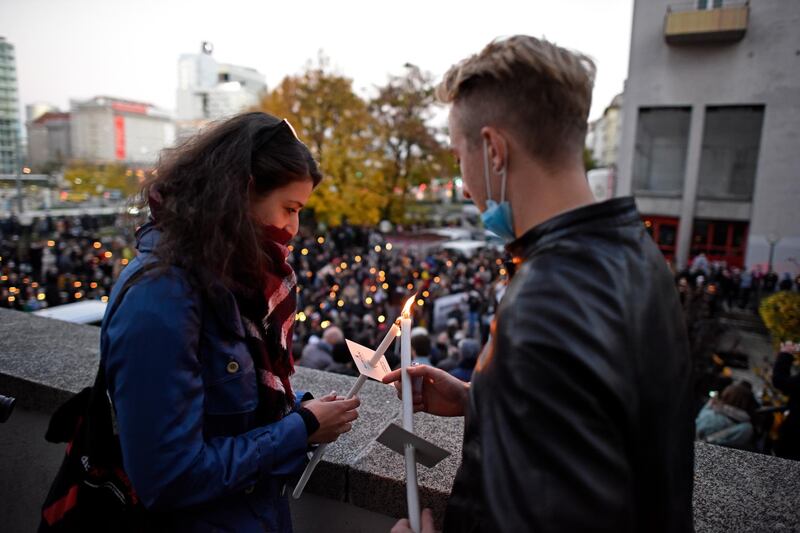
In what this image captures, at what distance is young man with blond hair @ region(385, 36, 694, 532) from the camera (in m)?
0.88

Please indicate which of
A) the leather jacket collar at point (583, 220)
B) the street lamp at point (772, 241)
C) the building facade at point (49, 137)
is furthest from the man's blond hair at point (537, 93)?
the building facade at point (49, 137)

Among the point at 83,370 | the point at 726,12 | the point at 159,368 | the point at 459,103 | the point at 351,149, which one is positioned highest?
the point at 726,12

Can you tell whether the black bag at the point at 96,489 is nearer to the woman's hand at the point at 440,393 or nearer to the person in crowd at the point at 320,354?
the woman's hand at the point at 440,393

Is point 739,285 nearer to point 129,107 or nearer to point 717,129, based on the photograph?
point 717,129

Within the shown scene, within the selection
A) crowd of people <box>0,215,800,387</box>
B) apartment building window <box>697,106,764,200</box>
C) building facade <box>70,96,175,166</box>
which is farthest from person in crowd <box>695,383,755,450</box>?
building facade <box>70,96,175,166</box>

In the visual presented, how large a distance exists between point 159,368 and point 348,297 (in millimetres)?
14955

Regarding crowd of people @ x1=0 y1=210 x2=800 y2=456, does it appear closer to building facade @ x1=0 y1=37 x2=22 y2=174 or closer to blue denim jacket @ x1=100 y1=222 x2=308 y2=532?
blue denim jacket @ x1=100 y1=222 x2=308 y2=532

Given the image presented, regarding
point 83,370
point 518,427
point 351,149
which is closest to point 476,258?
point 351,149

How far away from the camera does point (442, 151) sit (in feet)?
118

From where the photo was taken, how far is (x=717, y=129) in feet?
89.8

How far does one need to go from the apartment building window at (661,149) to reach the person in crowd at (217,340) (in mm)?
29953

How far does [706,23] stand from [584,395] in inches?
1213

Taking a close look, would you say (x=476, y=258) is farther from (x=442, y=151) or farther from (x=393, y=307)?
(x=442, y=151)

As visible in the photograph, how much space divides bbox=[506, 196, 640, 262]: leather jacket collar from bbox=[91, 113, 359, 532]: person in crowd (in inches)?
33.0
